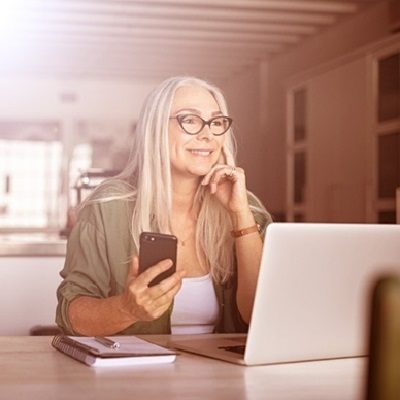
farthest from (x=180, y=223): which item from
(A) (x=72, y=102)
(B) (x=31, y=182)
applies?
(B) (x=31, y=182)

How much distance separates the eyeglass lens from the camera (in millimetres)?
2193

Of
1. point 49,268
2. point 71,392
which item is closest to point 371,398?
point 71,392

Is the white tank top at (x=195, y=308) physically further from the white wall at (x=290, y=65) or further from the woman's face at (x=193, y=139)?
the white wall at (x=290, y=65)

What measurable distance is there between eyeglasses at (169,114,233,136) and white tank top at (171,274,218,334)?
0.45 meters

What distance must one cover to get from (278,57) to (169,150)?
6.56m

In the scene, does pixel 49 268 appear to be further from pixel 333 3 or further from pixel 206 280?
pixel 333 3

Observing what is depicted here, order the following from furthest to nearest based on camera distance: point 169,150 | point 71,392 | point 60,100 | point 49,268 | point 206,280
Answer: point 60,100 → point 49,268 → point 169,150 → point 206,280 → point 71,392

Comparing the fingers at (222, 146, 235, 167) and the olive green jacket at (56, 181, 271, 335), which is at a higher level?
the fingers at (222, 146, 235, 167)

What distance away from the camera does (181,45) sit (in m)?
8.10

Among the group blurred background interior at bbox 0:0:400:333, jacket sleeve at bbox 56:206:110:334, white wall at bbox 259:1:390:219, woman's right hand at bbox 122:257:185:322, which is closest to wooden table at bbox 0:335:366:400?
woman's right hand at bbox 122:257:185:322

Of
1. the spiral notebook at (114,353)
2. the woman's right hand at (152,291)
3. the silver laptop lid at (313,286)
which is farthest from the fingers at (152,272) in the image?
the silver laptop lid at (313,286)

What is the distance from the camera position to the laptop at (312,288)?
1255mm

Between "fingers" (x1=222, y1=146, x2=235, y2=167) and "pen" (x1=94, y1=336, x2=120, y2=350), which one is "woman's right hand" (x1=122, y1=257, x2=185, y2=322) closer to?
"pen" (x1=94, y1=336, x2=120, y2=350)

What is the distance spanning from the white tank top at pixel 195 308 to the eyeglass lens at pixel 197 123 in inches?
17.6
